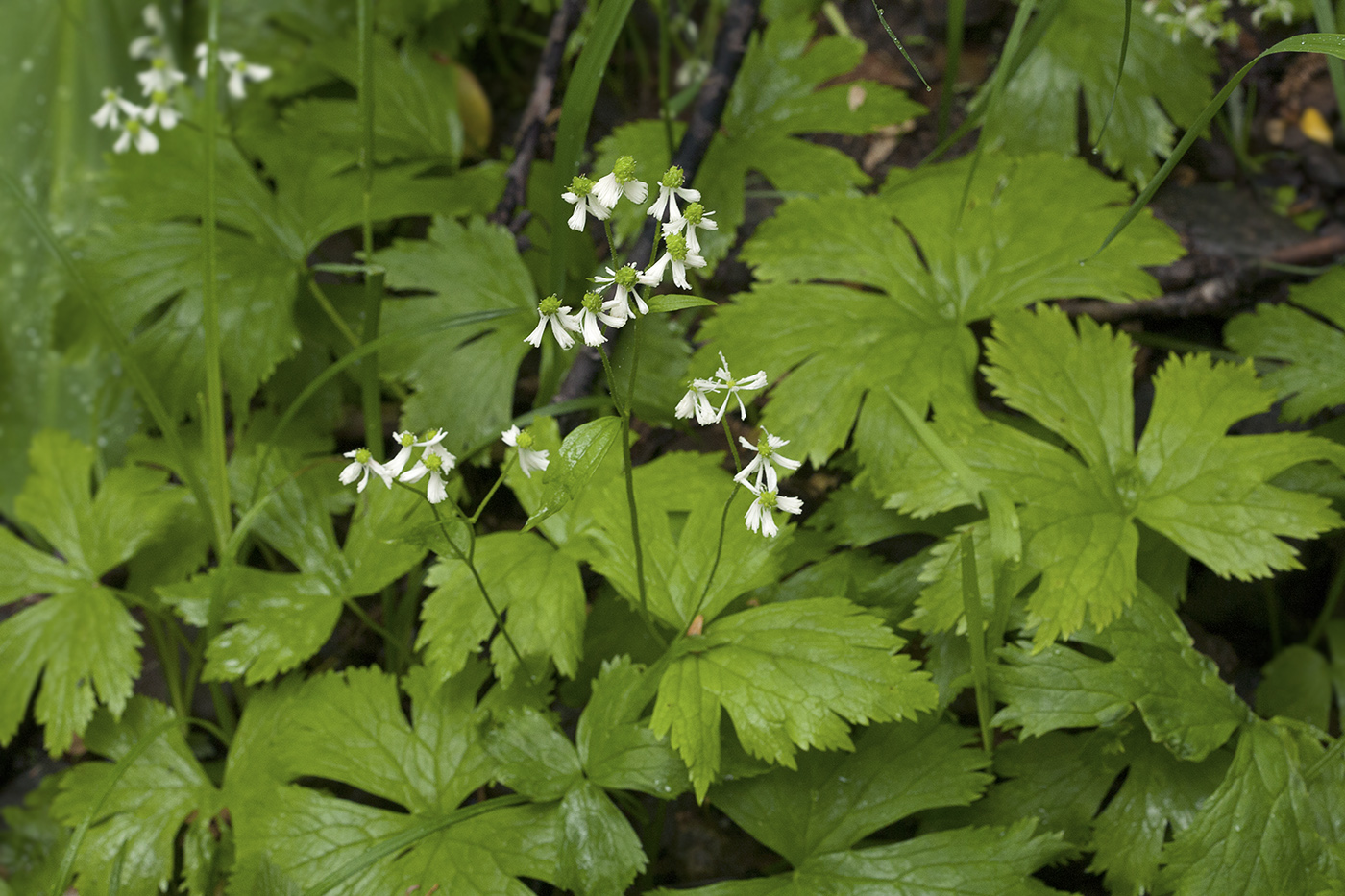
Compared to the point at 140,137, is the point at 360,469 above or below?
below

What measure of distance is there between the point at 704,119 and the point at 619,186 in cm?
132

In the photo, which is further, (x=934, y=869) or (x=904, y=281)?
(x=904, y=281)

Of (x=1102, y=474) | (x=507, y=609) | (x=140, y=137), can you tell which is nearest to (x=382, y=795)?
(x=507, y=609)

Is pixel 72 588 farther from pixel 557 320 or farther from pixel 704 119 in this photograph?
pixel 704 119

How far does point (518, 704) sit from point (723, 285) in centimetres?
147

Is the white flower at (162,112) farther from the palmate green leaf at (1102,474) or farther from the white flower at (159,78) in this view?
the palmate green leaf at (1102,474)

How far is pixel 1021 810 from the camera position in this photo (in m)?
1.55

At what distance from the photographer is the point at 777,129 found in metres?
2.28

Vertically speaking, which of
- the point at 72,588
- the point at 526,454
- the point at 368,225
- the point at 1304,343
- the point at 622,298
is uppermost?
the point at 622,298

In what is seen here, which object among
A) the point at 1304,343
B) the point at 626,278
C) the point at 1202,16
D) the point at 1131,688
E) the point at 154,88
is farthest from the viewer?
the point at 154,88

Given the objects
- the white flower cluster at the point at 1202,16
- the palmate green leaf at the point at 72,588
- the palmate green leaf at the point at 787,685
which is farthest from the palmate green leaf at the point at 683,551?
the white flower cluster at the point at 1202,16

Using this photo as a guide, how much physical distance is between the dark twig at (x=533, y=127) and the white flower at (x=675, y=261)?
148 centimetres

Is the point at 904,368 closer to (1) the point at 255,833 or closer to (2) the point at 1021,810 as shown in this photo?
(2) the point at 1021,810

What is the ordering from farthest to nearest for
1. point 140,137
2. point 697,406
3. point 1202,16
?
point 1202,16 < point 140,137 < point 697,406
